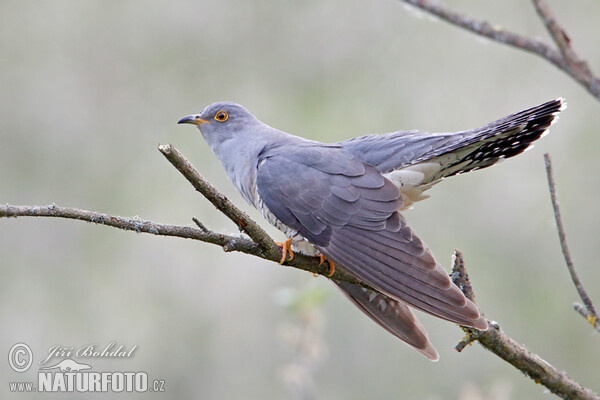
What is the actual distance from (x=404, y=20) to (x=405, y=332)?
5.27 metres

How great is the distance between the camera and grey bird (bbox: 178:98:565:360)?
2953 mm

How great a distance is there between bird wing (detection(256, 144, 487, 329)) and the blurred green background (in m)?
2.11

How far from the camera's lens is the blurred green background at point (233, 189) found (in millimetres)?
6109

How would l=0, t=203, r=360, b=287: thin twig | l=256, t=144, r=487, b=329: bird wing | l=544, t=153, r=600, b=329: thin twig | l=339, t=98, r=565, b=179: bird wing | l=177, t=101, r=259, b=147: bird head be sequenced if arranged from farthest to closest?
l=177, t=101, r=259, b=147: bird head
l=339, t=98, r=565, b=179: bird wing
l=256, t=144, r=487, b=329: bird wing
l=544, t=153, r=600, b=329: thin twig
l=0, t=203, r=360, b=287: thin twig

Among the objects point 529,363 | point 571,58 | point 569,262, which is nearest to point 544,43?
point 571,58

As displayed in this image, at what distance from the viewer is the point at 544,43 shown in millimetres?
2881

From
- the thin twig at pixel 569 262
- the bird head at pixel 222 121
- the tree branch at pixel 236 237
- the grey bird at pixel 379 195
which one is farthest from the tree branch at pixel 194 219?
the bird head at pixel 222 121

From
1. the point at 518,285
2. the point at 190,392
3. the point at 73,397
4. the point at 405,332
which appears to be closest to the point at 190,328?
the point at 190,392

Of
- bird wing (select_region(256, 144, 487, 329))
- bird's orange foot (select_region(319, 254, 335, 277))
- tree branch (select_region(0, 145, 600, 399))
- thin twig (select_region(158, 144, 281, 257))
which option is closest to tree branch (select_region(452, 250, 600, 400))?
tree branch (select_region(0, 145, 600, 399))

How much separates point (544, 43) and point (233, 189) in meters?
3.67

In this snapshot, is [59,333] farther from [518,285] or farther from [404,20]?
[404,20]

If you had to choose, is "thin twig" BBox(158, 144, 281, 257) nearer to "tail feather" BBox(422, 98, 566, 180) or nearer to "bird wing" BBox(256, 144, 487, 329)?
"bird wing" BBox(256, 144, 487, 329)

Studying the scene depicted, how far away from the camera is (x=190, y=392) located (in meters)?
6.21

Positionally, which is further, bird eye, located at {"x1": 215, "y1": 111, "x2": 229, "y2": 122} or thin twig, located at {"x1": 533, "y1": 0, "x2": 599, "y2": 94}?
bird eye, located at {"x1": 215, "y1": 111, "x2": 229, "y2": 122}
